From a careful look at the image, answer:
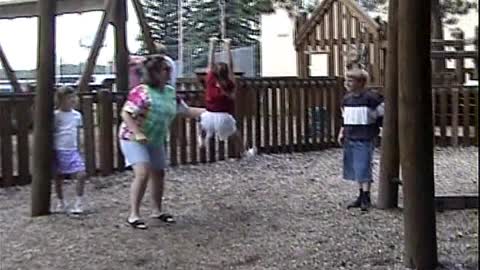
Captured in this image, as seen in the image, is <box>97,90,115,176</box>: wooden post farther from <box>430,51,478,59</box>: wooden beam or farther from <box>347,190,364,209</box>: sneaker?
<box>430,51,478,59</box>: wooden beam

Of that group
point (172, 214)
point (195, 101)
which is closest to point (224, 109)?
point (195, 101)

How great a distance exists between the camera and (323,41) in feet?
72.2

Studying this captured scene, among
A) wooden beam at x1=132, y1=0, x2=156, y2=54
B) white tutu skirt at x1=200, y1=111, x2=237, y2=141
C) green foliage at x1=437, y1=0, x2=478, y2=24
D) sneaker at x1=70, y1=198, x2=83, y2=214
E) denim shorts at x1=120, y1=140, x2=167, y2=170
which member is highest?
green foliage at x1=437, y1=0, x2=478, y2=24

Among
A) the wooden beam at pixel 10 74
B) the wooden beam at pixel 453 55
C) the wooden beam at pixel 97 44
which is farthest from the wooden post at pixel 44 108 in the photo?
the wooden beam at pixel 453 55

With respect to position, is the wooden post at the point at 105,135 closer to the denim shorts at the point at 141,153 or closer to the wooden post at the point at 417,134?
the denim shorts at the point at 141,153

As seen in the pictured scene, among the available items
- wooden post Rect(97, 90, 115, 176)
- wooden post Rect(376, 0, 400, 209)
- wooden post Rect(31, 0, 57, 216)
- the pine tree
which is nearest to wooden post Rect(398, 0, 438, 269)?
wooden post Rect(376, 0, 400, 209)

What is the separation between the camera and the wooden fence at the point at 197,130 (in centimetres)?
1063

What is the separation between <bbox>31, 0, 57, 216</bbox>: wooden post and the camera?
838cm

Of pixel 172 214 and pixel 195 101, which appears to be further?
pixel 195 101

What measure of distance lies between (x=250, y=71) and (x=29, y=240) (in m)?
23.7

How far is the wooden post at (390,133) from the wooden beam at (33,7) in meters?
6.45

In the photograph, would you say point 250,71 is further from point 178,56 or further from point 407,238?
point 407,238

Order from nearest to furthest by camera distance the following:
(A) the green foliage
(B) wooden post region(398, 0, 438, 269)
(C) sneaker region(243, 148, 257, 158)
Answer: (B) wooden post region(398, 0, 438, 269)
(C) sneaker region(243, 148, 257, 158)
(A) the green foliage

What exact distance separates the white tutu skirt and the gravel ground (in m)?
Result: 0.99
